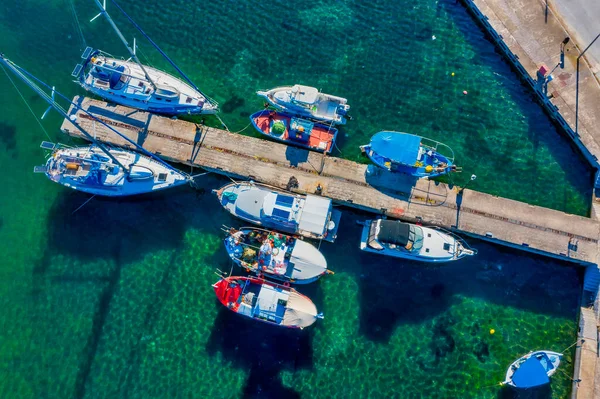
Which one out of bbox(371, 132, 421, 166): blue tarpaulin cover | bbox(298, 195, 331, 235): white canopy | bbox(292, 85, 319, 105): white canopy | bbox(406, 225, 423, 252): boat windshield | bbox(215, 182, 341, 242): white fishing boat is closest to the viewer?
bbox(406, 225, 423, 252): boat windshield

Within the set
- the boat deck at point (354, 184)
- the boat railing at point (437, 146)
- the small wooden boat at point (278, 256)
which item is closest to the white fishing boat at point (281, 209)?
the small wooden boat at point (278, 256)

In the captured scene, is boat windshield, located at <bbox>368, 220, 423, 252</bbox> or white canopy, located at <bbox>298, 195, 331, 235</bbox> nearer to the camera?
boat windshield, located at <bbox>368, 220, 423, 252</bbox>

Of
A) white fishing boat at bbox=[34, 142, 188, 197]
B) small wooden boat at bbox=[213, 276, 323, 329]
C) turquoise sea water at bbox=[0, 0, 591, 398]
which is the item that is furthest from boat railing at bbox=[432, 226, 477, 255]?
white fishing boat at bbox=[34, 142, 188, 197]

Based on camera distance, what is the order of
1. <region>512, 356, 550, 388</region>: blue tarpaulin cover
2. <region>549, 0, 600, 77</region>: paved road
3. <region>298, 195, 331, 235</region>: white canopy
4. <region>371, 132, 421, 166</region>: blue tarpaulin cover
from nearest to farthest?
<region>512, 356, 550, 388</region>: blue tarpaulin cover
<region>298, 195, 331, 235</region>: white canopy
<region>371, 132, 421, 166</region>: blue tarpaulin cover
<region>549, 0, 600, 77</region>: paved road

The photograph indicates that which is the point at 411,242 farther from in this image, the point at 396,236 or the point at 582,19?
the point at 582,19

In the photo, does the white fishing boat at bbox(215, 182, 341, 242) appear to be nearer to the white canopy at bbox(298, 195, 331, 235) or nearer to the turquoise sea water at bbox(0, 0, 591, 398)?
the white canopy at bbox(298, 195, 331, 235)

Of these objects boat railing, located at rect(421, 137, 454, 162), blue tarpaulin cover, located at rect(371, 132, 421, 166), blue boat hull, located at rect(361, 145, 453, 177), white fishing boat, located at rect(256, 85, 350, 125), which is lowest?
blue boat hull, located at rect(361, 145, 453, 177)

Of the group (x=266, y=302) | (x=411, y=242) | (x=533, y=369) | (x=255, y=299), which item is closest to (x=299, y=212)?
(x=266, y=302)
